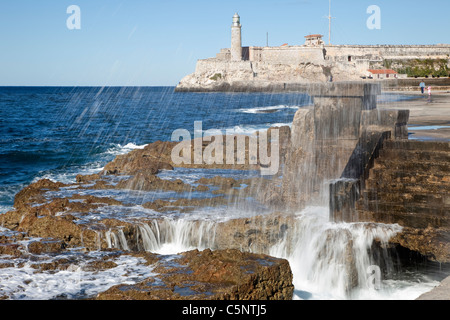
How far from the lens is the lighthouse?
94425mm

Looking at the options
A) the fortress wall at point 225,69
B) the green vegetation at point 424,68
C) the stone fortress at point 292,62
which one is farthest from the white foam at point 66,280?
the fortress wall at point 225,69

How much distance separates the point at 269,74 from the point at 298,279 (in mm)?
97660

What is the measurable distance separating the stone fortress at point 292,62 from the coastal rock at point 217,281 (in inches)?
3206

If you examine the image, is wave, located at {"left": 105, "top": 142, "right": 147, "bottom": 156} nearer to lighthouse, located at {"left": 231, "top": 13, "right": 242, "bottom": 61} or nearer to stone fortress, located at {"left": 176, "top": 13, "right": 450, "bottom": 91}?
stone fortress, located at {"left": 176, "top": 13, "right": 450, "bottom": 91}

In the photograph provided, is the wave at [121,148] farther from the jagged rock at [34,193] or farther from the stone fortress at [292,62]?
the stone fortress at [292,62]

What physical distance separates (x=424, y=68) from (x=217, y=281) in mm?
84775

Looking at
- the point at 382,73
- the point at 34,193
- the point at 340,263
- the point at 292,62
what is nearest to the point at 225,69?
the point at 292,62

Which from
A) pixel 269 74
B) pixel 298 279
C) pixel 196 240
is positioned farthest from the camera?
pixel 269 74
